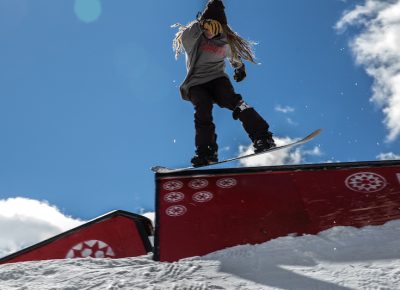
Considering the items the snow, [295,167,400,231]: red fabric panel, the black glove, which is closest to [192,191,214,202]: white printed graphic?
[295,167,400,231]: red fabric panel

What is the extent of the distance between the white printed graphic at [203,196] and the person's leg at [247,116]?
1207 mm

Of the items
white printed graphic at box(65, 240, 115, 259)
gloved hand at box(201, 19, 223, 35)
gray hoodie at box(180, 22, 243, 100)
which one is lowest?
white printed graphic at box(65, 240, 115, 259)

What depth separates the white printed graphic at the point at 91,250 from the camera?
12.0 feet

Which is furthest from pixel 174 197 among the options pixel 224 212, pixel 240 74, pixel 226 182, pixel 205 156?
pixel 240 74

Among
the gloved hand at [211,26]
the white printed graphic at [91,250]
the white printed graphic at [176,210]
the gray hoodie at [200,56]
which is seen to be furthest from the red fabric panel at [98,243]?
the gloved hand at [211,26]

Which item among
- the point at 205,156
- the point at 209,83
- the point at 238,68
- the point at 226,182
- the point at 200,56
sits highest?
the point at 238,68

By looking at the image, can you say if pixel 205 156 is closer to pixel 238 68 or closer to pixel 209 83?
pixel 209 83

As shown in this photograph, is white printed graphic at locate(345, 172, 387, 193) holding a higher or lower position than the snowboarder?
lower

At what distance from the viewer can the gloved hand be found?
199 inches

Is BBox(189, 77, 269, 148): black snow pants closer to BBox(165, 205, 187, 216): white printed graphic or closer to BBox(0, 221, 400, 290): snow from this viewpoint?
BBox(165, 205, 187, 216): white printed graphic

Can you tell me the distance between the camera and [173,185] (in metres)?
4.01

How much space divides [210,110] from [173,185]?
135 cm

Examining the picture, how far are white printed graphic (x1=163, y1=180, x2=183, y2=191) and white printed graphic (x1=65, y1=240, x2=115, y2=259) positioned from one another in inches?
26.6

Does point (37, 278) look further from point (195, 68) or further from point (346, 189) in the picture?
point (195, 68)
